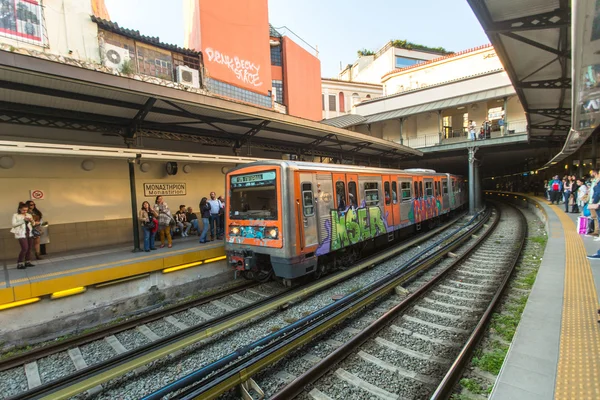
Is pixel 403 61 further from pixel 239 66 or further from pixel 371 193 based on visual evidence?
pixel 371 193

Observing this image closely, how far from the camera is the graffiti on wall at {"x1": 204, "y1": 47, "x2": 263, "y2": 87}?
14.7 m

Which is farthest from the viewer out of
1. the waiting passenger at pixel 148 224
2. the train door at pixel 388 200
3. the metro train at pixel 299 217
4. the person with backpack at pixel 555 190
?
the person with backpack at pixel 555 190

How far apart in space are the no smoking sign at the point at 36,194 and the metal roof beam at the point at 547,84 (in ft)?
43.1

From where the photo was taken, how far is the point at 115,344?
4711 mm

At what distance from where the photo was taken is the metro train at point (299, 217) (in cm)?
602

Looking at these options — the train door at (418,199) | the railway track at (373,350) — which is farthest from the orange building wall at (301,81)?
the railway track at (373,350)

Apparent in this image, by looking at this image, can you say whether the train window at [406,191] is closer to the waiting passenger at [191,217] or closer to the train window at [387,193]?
the train window at [387,193]

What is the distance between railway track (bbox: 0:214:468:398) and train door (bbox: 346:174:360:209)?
2175 mm

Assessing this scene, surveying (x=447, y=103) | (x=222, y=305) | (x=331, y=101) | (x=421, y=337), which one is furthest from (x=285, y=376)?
(x=331, y=101)

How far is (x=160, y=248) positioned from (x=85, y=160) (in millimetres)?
3542

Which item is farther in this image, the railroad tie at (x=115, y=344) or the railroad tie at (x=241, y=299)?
the railroad tie at (x=241, y=299)

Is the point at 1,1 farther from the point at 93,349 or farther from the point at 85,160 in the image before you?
the point at 93,349

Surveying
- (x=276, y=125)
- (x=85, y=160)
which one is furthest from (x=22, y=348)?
(x=276, y=125)

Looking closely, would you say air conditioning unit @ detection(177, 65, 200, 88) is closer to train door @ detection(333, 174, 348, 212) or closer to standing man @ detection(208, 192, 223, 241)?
standing man @ detection(208, 192, 223, 241)
